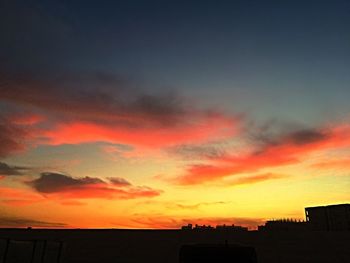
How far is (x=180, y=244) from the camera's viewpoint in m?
28.5

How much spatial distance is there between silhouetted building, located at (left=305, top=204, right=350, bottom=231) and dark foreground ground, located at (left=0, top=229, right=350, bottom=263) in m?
2.96

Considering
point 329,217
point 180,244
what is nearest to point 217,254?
point 180,244

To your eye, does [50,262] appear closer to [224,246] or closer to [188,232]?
[224,246]

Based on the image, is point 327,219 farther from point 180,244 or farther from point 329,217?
point 180,244

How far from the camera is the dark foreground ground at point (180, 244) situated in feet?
83.7

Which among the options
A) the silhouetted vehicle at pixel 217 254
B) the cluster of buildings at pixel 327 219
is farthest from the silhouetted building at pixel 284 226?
the silhouetted vehicle at pixel 217 254

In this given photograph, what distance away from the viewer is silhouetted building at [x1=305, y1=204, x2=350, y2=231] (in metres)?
31.0

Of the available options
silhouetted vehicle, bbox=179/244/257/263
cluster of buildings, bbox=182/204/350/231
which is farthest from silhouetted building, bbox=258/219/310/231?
silhouetted vehicle, bbox=179/244/257/263

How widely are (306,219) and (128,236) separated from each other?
16326 mm

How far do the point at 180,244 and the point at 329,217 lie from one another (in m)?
13.6

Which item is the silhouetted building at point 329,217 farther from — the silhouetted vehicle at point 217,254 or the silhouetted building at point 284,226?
the silhouetted vehicle at point 217,254

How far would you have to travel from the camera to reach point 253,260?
33.0 feet

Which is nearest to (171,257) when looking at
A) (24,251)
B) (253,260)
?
(24,251)

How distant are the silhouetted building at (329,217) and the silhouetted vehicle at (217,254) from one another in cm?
2438
